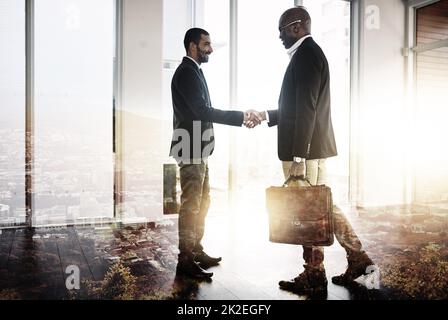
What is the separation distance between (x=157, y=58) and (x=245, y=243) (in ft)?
7.15

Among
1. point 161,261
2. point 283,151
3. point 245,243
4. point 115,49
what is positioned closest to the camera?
point 283,151

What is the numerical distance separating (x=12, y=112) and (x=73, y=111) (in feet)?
1.85

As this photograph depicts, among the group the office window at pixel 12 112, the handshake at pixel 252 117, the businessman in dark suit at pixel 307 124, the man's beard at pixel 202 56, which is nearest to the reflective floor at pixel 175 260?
the businessman in dark suit at pixel 307 124

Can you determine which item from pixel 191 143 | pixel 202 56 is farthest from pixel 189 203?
pixel 202 56

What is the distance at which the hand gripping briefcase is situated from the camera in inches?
80.4

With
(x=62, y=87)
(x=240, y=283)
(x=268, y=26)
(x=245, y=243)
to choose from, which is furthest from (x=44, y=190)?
(x=268, y=26)

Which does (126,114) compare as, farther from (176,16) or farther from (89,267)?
(89,267)

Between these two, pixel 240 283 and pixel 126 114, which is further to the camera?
pixel 126 114

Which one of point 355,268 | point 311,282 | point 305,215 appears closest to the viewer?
point 305,215

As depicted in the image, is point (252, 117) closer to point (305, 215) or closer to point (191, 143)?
point (191, 143)

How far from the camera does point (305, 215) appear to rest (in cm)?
205

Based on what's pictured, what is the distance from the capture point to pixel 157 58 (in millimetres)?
4266

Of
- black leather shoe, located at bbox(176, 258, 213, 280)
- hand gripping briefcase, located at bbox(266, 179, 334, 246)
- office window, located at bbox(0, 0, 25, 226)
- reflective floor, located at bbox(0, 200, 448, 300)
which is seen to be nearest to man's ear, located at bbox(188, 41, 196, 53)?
hand gripping briefcase, located at bbox(266, 179, 334, 246)

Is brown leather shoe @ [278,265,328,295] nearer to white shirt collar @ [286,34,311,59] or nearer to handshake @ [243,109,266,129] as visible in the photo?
handshake @ [243,109,266,129]
